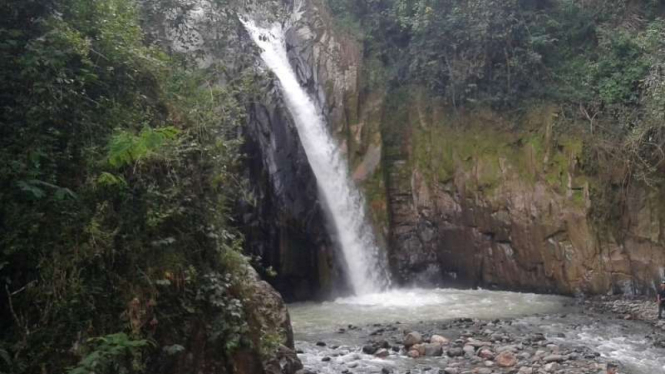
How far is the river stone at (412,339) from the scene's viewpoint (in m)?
10.3

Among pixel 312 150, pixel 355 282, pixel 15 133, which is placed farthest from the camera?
pixel 312 150

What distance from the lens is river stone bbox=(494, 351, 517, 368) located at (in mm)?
9297

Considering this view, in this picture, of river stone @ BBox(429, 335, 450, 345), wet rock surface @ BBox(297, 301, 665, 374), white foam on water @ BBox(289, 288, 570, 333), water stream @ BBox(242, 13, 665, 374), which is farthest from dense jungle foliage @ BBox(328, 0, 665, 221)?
river stone @ BBox(429, 335, 450, 345)

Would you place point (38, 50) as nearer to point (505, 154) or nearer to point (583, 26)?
point (505, 154)

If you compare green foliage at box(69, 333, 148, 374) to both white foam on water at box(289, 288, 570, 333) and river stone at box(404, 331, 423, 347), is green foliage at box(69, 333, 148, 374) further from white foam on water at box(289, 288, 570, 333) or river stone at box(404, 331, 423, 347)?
white foam on water at box(289, 288, 570, 333)

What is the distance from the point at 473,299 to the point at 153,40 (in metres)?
9.45

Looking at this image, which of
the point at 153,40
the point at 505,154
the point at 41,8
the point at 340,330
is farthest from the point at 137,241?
the point at 505,154

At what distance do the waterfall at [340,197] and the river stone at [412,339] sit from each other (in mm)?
5356

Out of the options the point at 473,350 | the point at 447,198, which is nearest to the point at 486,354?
the point at 473,350

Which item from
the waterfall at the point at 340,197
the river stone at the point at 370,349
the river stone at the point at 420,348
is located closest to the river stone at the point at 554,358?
the river stone at the point at 420,348

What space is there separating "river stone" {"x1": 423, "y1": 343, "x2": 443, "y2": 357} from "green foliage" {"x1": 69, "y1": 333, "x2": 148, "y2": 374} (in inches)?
237

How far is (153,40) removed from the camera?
32.3ft

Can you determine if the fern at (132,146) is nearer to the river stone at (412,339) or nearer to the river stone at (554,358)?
the river stone at (412,339)

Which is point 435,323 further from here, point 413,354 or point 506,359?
point 506,359
